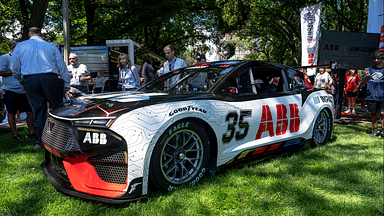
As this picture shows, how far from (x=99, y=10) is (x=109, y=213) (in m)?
15.9

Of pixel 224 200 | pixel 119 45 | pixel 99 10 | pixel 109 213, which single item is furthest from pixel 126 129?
pixel 99 10

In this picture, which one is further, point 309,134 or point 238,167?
point 309,134

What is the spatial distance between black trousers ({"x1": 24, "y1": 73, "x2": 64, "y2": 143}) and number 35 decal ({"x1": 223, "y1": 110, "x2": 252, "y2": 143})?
264 centimetres

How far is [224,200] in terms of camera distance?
98.3 inches

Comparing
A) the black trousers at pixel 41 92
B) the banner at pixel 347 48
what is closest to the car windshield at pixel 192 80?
the black trousers at pixel 41 92

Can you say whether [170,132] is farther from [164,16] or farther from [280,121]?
[164,16]

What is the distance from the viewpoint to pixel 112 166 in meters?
2.30

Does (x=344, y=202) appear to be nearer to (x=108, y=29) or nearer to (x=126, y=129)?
(x=126, y=129)

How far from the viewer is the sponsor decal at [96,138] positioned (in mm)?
2256

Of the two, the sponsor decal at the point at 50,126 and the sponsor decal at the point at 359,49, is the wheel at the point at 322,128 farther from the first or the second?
the sponsor decal at the point at 359,49

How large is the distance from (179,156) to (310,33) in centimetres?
1196

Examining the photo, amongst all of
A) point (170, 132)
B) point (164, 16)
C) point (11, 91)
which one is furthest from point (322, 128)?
point (164, 16)

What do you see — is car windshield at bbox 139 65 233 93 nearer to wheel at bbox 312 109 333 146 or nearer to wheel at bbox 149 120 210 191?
wheel at bbox 149 120 210 191

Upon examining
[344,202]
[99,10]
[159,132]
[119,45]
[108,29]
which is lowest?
[344,202]
